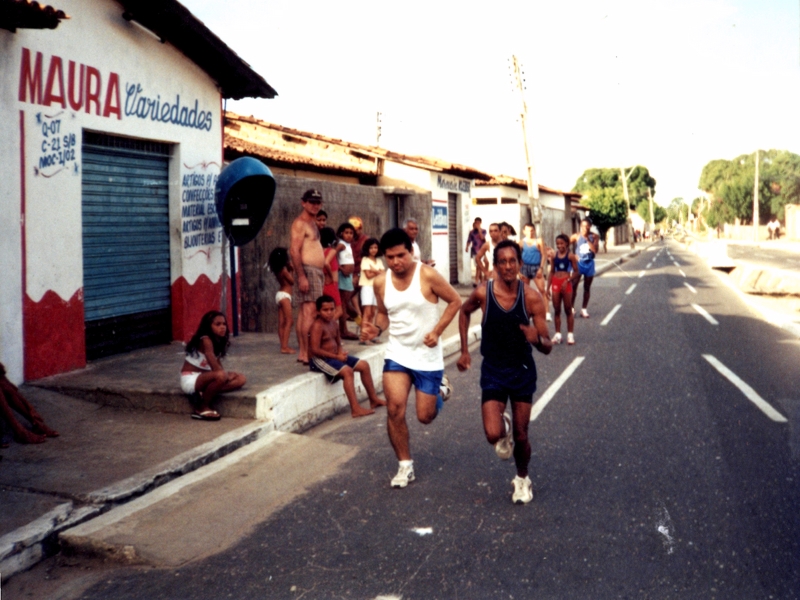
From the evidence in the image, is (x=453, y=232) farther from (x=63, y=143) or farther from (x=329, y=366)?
(x=63, y=143)

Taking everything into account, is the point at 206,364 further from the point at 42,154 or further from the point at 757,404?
the point at 757,404

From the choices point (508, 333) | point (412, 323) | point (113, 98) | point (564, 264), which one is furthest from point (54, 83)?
point (564, 264)

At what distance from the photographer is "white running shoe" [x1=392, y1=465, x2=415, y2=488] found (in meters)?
5.64

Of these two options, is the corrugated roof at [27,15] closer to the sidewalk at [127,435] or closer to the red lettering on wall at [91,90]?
the red lettering on wall at [91,90]

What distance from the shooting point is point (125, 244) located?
31.9 ft

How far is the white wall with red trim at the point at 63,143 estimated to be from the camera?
303 inches

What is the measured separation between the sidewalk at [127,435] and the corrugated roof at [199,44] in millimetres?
3801

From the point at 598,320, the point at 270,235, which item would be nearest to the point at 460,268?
the point at 598,320

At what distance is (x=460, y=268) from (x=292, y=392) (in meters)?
17.4

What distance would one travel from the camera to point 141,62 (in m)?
9.75

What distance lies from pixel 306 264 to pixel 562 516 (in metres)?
4.73

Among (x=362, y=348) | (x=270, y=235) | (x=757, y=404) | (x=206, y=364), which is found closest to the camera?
(x=206, y=364)

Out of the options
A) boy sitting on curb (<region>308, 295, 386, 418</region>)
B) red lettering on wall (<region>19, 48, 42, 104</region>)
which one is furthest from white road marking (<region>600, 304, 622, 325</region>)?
red lettering on wall (<region>19, 48, 42, 104</region>)

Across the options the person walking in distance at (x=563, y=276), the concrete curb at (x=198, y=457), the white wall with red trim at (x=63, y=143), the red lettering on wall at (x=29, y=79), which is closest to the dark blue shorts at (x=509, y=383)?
the concrete curb at (x=198, y=457)
